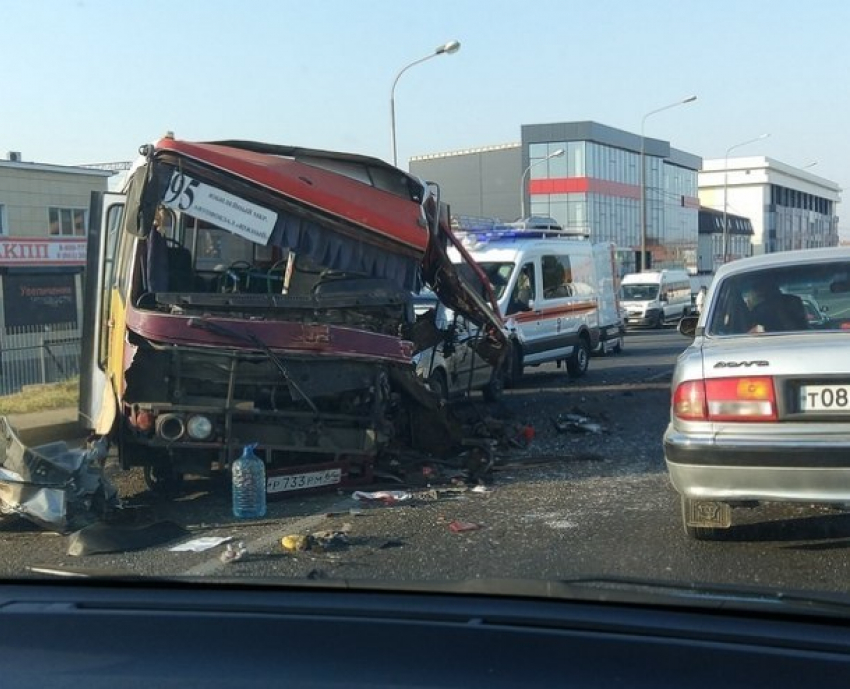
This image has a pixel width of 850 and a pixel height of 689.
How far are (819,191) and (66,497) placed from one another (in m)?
135

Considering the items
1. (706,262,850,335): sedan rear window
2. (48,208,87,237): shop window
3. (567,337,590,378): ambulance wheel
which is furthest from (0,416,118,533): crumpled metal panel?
(48,208,87,237): shop window

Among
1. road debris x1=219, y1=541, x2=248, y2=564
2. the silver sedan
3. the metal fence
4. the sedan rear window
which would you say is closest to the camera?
the silver sedan

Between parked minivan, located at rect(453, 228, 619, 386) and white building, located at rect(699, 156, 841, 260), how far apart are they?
79422mm

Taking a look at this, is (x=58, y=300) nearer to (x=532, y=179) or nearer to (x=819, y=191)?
(x=532, y=179)

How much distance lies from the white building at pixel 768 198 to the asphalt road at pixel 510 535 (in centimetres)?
8949

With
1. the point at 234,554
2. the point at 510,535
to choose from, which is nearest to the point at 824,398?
the point at 510,535

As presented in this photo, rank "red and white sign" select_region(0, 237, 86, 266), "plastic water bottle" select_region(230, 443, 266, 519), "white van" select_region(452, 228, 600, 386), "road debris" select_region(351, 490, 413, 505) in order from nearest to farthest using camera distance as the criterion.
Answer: "plastic water bottle" select_region(230, 443, 266, 519), "road debris" select_region(351, 490, 413, 505), "white van" select_region(452, 228, 600, 386), "red and white sign" select_region(0, 237, 86, 266)

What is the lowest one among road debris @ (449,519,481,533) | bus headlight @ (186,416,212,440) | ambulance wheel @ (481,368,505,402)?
road debris @ (449,519,481,533)

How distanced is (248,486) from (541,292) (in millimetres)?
9468

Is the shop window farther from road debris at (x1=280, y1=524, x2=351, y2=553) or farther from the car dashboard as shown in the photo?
the car dashboard

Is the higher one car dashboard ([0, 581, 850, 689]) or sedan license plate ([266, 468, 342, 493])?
car dashboard ([0, 581, 850, 689])

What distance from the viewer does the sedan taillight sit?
533 cm

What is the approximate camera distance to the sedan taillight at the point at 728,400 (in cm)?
533

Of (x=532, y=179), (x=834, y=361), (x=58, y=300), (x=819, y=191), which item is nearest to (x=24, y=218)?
(x=58, y=300)
